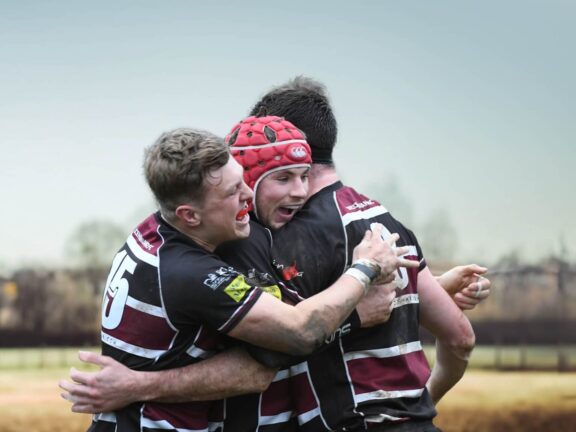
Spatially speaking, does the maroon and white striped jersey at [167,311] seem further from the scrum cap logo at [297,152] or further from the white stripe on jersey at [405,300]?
the white stripe on jersey at [405,300]

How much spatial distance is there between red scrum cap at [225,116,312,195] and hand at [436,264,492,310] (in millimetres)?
1198

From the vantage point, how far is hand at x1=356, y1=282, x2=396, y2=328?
3.86m

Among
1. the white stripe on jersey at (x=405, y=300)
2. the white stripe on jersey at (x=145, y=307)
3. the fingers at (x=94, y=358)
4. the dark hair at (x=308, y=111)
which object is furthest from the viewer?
the dark hair at (x=308, y=111)

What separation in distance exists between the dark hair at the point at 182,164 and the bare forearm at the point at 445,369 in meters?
1.91

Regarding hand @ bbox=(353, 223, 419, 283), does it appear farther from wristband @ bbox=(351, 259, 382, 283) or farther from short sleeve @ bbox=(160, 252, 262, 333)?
short sleeve @ bbox=(160, 252, 262, 333)

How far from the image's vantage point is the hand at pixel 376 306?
3.86 meters

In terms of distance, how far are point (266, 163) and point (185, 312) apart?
0.76 metres

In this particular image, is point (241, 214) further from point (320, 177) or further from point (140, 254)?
point (320, 177)

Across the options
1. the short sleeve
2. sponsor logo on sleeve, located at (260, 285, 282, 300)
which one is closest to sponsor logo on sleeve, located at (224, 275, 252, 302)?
the short sleeve

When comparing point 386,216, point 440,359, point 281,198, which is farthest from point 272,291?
point 440,359

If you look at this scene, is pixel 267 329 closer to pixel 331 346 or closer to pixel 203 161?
pixel 331 346

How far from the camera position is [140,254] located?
12.4 feet

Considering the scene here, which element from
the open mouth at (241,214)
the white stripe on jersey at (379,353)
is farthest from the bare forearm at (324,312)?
the open mouth at (241,214)

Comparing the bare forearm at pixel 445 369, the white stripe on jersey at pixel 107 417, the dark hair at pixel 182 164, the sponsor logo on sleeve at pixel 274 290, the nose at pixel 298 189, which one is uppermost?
the dark hair at pixel 182 164
